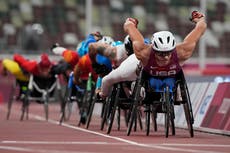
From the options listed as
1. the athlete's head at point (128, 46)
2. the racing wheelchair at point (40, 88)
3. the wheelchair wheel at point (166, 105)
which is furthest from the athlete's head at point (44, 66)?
the wheelchair wheel at point (166, 105)

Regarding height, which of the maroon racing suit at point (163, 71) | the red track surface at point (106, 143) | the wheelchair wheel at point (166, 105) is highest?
the maroon racing suit at point (163, 71)

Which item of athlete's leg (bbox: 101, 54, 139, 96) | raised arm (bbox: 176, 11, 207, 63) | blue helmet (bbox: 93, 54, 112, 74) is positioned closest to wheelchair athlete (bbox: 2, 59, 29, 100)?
blue helmet (bbox: 93, 54, 112, 74)

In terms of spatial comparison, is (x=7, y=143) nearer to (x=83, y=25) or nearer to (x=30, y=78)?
(x=30, y=78)

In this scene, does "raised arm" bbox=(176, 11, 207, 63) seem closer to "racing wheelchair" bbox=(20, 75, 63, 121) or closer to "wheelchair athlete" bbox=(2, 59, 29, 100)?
"racing wheelchair" bbox=(20, 75, 63, 121)

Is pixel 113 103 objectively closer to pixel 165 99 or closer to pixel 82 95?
pixel 165 99

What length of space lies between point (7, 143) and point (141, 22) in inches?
1650

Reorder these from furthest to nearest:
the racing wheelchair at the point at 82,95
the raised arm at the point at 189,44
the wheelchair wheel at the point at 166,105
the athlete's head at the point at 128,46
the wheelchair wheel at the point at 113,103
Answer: the racing wheelchair at the point at 82,95 < the athlete's head at the point at 128,46 < the wheelchair wheel at the point at 113,103 < the raised arm at the point at 189,44 < the wheelchair wheel at the point at 166,105

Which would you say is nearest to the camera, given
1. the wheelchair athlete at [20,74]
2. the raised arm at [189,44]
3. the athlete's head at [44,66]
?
the raised arm at [189,44]

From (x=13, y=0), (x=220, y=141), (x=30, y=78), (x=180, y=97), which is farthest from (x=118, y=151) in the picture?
(x=13, y=0)

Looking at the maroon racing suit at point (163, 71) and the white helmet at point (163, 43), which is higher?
the white helmet at point (163, 43)

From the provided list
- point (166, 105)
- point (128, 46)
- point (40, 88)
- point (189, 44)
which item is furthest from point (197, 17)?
point (40, 88)

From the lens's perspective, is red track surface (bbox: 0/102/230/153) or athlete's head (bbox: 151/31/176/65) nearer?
red track surface (bbox: 0/102/230/153)

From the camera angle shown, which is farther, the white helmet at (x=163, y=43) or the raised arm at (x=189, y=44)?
the raised arm at (x=189, y=44)

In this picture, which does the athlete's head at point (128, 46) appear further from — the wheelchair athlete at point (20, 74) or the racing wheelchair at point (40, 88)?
the wheelchair athlete at point (20, 74)
